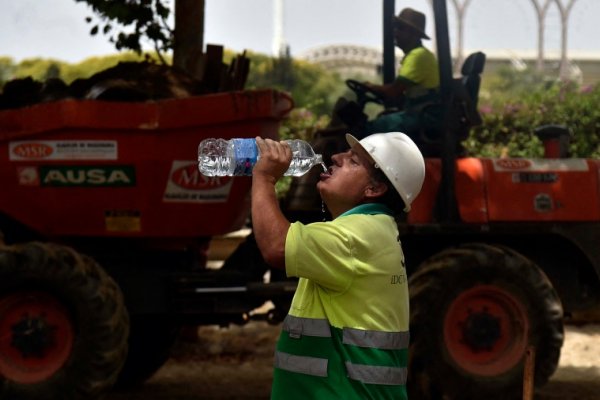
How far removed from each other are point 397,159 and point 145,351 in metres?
5.46

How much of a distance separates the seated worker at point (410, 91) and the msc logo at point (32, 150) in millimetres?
1850

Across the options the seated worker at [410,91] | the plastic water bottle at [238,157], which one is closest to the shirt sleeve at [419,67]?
the seated worker at [410,91]

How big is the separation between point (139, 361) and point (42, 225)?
147 cm

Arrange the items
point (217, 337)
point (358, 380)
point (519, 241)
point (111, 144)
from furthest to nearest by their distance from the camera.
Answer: point (217, 337) → point (519, 241) → point (111, 144) → point (358, 380)

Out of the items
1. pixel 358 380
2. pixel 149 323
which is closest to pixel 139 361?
pixel 149 323

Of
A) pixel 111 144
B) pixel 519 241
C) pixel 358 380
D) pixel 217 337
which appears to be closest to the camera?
pixel 358 380

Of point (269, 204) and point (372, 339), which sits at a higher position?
point (269, 204)

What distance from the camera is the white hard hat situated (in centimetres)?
370

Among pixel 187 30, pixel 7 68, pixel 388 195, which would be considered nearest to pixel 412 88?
pixel 187 30

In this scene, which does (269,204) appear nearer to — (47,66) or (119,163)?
(119,163)

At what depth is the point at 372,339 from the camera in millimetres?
3590

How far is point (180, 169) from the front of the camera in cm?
766

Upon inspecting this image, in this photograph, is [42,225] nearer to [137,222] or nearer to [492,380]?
[137,222]

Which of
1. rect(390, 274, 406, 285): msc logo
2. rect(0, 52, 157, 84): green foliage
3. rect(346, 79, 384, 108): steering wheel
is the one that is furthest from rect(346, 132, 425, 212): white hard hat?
rect(0, 52, 157, 84): green foliage
